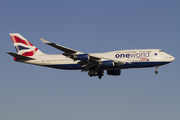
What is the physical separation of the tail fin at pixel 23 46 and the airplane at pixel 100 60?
3.19ft

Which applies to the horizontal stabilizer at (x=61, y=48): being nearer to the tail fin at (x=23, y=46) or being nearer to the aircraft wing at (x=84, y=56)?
the aircraft wing at (x=84, y=56)

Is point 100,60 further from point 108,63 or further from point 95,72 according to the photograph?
point 95,72

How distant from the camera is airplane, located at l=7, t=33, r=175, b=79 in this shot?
52.5 meters

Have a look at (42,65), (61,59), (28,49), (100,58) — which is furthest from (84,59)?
(28,49)

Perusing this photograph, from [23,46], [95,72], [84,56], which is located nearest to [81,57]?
[84,56]

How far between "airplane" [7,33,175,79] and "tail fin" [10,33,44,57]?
971 millimetres

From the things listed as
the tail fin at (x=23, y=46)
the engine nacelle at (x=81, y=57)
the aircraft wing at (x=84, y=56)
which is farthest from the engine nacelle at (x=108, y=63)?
the tail fin at (x=23, y=46)

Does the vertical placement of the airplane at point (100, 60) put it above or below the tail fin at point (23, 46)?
below

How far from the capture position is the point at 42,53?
60531mm

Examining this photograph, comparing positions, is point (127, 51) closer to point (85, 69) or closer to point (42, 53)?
point (85, 69)

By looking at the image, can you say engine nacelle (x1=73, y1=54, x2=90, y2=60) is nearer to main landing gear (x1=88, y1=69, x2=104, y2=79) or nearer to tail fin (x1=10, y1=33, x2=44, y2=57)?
main landing gear (x1=88, y1=69, x2=104, y2=79)

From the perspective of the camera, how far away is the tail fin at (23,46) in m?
60.3

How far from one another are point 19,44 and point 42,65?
7742mm

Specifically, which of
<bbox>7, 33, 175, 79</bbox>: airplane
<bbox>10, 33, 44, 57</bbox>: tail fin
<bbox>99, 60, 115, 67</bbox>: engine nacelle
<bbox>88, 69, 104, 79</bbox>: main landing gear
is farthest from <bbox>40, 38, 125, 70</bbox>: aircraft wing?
<bbox>10, 33, 44, 57</bbox>: tail fin
